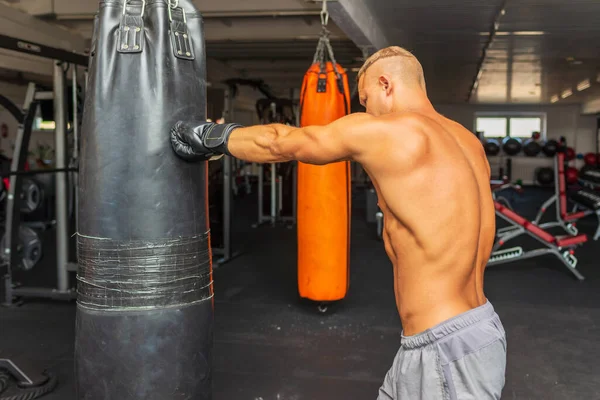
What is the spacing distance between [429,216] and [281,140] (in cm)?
40

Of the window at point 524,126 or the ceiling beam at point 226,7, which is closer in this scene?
the ceiling beam at point 226,7

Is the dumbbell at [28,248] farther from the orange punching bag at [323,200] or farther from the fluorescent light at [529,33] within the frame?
the fluorescent light at [529,33]

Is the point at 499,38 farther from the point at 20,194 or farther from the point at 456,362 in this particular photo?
the point at 456,362

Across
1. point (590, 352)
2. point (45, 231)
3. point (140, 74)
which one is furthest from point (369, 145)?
point (45, 231)

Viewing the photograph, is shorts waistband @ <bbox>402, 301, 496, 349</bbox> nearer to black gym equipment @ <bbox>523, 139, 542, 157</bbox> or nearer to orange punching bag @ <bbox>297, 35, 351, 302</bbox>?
orange punching bag @ <bbox>297, 35, 351, 302</bbox>

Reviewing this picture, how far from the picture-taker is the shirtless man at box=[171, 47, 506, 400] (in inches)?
52.3

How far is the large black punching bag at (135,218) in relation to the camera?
1.39 m

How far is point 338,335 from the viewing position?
332 cm

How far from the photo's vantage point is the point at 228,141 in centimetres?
140

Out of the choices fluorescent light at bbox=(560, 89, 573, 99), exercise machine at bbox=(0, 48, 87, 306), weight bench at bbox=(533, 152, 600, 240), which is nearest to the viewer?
exercise machine at bbox=(0, 48, 87, 306)

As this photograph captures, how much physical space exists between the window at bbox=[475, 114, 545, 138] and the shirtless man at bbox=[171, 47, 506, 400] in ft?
52.4

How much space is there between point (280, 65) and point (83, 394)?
8860 millimetres

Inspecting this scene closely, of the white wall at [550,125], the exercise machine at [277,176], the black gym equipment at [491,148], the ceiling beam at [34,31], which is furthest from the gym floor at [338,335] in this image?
the white wall at [550,125]

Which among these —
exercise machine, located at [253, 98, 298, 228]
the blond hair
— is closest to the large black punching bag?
the blond hair
